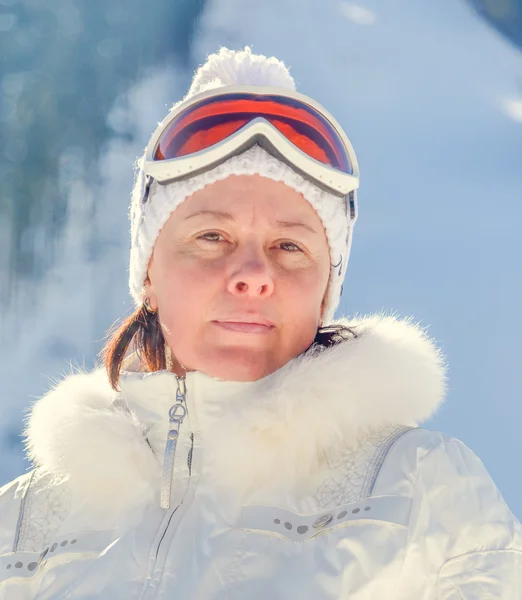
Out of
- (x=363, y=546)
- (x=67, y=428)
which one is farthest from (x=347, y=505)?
(x=67, y=428)

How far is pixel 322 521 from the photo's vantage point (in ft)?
4.91

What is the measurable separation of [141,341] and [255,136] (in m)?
0.64

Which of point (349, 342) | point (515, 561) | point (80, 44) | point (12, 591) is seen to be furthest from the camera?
point (80, 44)

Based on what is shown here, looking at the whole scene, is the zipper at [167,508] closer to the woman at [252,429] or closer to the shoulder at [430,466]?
the woman at [252,429]

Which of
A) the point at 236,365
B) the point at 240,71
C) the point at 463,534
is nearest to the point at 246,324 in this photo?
the point at 236,365

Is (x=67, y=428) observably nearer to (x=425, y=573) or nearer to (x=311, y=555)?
(x=311, y=555)

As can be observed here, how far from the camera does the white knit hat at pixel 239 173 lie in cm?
186

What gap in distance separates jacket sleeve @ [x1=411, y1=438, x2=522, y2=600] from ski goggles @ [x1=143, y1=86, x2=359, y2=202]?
778mm

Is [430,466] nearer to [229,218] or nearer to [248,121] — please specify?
[229,218]

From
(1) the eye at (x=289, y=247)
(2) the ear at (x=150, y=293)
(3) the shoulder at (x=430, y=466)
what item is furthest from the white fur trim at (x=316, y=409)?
(2) the ear at (x=150, y=293)

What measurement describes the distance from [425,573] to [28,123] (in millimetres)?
3708

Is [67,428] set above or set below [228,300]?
below

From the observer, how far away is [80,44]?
4.30 metres

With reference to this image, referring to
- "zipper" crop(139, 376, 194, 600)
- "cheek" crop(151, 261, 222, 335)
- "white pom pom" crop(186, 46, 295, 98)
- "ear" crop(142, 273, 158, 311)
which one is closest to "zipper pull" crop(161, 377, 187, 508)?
"zipper" crop(139, 376, 194, 600)
